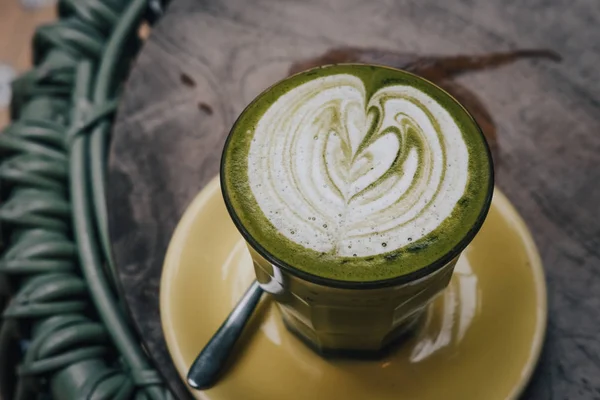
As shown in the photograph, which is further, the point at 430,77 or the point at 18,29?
the point at 18,29

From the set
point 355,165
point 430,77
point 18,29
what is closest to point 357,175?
point 355,165

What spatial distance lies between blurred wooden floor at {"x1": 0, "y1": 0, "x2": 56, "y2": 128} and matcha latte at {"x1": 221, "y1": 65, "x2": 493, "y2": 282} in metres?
1.33

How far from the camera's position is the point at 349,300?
541 mm

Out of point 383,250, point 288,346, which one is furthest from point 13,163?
point 383,250

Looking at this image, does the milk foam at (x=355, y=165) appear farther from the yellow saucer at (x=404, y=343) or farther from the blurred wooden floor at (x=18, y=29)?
the blurred wooden floor at (x=18, y=29)

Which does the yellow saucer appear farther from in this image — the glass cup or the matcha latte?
the matcha latte

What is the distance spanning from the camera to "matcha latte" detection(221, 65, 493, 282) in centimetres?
50

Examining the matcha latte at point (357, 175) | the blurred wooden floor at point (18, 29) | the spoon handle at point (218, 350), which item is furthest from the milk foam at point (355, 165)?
the blurred wooden floor at point (18, 29)

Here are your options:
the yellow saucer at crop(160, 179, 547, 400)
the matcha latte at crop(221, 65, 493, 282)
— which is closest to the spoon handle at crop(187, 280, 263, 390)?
the yellow saucer at crop(160, 179, 547, 400)

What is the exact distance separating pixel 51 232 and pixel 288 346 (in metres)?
0.34

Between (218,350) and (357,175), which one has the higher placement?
(357,175)

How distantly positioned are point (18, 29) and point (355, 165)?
1.54 m

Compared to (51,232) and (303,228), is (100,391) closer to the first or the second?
(51,232)

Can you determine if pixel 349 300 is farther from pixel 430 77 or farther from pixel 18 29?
pixel 18 29
